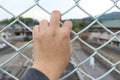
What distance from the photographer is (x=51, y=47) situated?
1.34 ft

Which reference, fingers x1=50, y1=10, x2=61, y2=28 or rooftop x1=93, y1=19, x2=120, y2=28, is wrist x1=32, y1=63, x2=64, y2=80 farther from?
rooftop x1=93, y1=19, x2=120, y2=28

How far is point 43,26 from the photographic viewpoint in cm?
42

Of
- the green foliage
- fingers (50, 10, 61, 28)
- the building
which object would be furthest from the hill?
fingers (50, 10, 61, 28)

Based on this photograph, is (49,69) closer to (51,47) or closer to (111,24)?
(51,47)

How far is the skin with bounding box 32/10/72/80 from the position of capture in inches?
16.0

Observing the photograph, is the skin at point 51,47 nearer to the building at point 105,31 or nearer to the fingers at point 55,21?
the fingers at point 55,21

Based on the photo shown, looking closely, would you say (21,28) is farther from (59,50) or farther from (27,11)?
(59,50)

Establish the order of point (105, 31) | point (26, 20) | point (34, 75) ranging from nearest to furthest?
1. point (34, 75)
2. point (26, 20)
3. point (105, 31)

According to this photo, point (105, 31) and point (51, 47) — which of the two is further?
point (105, 31)

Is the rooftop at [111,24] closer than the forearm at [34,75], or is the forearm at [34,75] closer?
the forearm at [34,75]

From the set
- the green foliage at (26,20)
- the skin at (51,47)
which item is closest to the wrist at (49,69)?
the skin at (51,47)

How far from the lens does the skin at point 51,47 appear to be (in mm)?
407

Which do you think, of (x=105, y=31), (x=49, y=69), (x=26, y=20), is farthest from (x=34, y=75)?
(x=105, y=31)

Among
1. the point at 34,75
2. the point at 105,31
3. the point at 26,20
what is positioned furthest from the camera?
the point at 105,31
